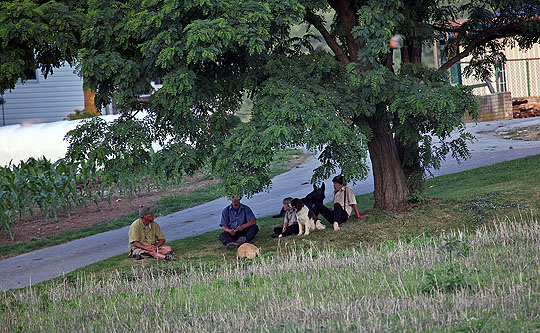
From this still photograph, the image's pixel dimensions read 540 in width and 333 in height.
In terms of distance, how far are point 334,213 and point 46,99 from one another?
62.9 ft

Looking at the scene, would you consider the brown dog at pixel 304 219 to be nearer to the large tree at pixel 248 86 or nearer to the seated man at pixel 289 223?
the seated man at pixel 289 223

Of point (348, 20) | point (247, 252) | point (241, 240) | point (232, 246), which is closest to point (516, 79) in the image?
point (348, 20)

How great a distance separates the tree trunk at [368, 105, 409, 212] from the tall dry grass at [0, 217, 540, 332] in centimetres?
326

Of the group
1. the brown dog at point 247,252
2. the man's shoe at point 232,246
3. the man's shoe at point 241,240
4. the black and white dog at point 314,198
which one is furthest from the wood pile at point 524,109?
the brown dog at point 247,252

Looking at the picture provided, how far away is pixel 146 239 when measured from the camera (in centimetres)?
1161

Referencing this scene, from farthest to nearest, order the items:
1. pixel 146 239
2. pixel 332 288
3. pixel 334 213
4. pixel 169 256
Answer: pixel 334 213, pixel 146 239, pixel 169 256, pixel 332 288

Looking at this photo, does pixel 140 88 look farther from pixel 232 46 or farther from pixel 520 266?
pixel 520 266

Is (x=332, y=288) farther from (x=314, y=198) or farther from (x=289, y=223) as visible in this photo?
(x=314, y=198)

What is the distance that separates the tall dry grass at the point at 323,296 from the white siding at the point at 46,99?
64.2 feet

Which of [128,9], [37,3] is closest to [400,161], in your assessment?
[128,9]

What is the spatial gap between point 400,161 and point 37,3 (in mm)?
7064

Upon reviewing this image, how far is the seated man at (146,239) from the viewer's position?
11.4m

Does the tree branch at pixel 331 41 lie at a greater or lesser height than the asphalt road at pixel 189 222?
greater

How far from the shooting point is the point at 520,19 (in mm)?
12828
